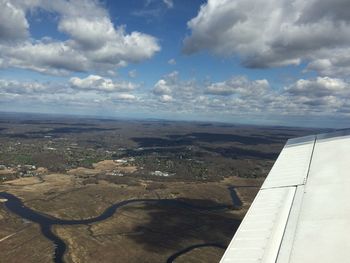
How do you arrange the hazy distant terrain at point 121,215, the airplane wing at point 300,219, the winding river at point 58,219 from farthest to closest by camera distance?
1. the winding river at point 58,219
2. the hazy distant terrain at point 121,215
3. the airplane wing at point 300,219

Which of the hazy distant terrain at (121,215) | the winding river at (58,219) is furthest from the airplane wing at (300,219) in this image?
the winding river at (58,219)

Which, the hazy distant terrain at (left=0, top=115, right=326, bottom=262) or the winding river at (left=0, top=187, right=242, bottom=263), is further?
the winding river at (left=0, top=187, right=242, bottom=263)

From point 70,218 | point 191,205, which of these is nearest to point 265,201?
point 70,218

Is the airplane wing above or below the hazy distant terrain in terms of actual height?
above

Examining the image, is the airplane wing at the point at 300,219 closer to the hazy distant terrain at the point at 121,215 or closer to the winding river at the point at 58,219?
the hazy distant terrain at the point at 121,215

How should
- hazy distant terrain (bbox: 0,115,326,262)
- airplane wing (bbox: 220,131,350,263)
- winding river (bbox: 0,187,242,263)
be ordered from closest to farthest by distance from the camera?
airplane wing (bbox: 220,131,350,263) → hazy distant terrain (bbox: 0,115,326,262) → winding river (bbox: 0,187,242,263)

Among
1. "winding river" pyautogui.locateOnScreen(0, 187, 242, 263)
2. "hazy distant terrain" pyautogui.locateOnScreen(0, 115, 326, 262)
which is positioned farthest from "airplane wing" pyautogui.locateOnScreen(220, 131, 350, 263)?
"winding river" pyautogui.locateOnScreen(0, 187, 242, 263)

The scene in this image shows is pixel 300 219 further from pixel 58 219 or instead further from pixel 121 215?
pixel 58 219

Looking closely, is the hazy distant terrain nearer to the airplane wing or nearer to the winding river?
the winding river

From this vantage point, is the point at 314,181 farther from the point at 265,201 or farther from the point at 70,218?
the point at 70,218
